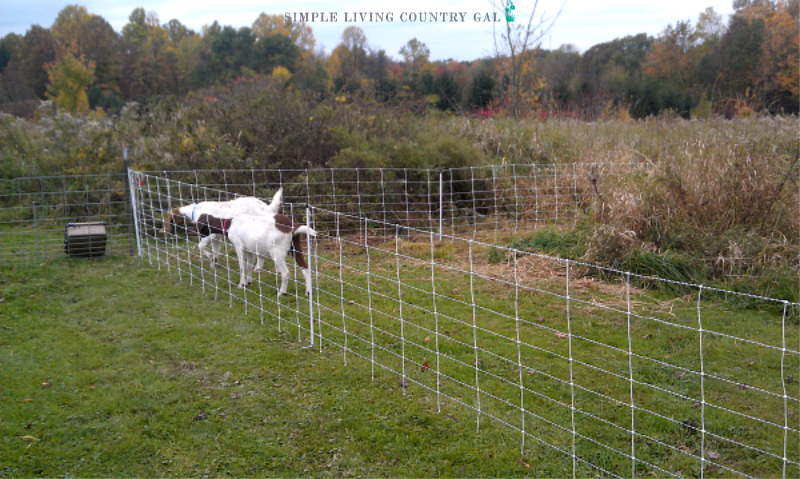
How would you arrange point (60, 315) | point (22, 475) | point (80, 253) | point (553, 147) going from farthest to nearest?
point (553, 147) < point (80, 253) < point (60, 315) < point (22, 475)

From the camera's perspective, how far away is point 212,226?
7000 mm

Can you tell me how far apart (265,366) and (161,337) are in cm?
135

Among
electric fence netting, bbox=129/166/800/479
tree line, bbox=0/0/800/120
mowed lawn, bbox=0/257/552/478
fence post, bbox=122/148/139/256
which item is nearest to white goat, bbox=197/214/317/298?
electric fence netting, bbox=129/166/800/479

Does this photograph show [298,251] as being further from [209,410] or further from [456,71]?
[456,71]

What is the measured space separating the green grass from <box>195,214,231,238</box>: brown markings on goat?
881mm

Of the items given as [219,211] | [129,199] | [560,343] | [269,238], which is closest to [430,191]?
[219,211]

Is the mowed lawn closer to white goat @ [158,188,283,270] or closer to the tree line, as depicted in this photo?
white goat @ [158,188,283,270]

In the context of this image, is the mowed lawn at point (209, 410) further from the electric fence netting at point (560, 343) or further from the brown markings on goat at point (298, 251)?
the brown markings on goat at point (298, 251)

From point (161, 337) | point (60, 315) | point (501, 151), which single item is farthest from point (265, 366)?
point (501, 151)

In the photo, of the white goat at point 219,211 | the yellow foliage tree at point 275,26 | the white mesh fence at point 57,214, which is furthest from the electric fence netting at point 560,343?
the yellow foliage tree at point 275,26

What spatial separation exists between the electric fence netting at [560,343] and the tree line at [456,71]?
542 centimetres

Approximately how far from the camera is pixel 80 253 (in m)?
8.13

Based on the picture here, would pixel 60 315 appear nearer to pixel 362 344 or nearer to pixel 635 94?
pixel 362 344

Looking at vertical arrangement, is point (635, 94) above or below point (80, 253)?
above
